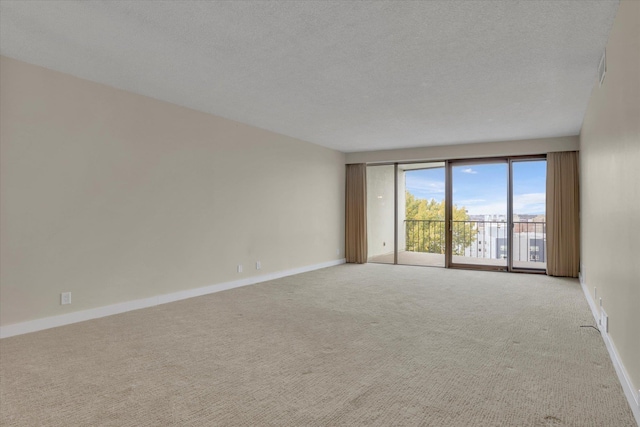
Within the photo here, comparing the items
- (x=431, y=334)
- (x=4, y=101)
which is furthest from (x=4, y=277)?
(x=431, y=334)

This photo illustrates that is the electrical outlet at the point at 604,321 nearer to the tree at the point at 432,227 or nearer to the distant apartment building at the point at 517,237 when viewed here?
the distant apartment building at the point at 517,237

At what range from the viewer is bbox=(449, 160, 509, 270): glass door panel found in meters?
7.44

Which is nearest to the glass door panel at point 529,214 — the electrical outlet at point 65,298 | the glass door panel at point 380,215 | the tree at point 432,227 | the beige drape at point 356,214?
the tree at point 432,227

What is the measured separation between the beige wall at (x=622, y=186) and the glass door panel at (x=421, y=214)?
455 cm

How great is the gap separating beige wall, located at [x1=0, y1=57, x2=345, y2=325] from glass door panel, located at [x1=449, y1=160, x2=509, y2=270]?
3.76m

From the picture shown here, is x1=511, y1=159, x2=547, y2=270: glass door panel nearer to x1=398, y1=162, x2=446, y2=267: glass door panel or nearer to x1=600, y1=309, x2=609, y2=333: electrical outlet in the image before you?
x1=398, y1=162, x2=446, y2=267: glass door panel

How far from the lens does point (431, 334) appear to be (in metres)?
3.51

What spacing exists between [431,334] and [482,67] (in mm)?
2556

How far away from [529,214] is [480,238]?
1041 mm

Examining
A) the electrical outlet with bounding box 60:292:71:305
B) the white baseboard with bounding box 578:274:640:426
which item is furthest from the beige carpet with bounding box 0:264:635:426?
the electrical outlet with bounding box 60:292:71:305

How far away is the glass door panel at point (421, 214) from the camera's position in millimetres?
8164

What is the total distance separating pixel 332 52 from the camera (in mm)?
3264

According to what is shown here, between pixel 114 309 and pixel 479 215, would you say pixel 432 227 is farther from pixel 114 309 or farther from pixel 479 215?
pixel 114 309

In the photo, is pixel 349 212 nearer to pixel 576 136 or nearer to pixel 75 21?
pixel 576 136
